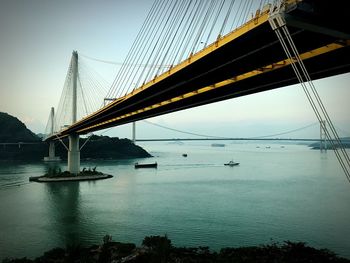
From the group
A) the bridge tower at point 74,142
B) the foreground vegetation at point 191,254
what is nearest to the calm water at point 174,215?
the foreground vegetation at point 191,254

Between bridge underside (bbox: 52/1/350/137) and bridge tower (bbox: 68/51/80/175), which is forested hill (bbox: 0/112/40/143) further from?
bridge underside (bbox: 52/1/350/137)

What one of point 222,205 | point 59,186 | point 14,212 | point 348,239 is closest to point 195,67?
point 348,239

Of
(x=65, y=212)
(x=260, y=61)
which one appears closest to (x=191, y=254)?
(x=260, y=61)

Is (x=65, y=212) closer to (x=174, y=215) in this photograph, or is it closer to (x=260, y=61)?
(x=174, y=215)

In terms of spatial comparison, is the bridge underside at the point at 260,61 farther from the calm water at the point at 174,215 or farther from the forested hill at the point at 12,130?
the forested hill at the point at 12,130

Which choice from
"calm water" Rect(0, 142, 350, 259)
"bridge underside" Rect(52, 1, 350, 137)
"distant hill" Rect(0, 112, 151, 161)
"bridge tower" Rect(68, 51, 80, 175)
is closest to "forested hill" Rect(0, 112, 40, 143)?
"distant hill" Rect(0, 112, 151, 161)

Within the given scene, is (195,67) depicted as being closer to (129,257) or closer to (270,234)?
(129,257)

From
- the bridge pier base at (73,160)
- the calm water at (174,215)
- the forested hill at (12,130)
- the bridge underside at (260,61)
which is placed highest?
the forested hill at (12,130)
